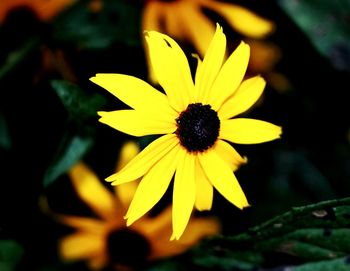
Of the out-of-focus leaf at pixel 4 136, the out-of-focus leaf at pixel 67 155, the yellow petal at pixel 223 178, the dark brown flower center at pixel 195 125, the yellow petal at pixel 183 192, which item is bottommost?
the out-of-focus leaf at pixel 4 136

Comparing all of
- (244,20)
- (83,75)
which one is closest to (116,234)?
(83,75)

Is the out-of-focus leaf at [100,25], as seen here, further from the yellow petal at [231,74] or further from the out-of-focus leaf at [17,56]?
the yellow petal at [231,74]

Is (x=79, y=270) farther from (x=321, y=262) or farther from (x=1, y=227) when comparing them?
(x=321, y=262)

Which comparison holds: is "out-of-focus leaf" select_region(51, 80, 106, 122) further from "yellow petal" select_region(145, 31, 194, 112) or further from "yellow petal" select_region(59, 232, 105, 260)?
"yellow petal" select_region(59, 232, 105, 260)

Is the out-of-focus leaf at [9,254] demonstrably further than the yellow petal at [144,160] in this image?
Yes

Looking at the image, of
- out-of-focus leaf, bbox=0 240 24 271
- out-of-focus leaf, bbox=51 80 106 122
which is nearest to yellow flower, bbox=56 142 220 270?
out-of-focus leaf, bbox=0 240 24 271

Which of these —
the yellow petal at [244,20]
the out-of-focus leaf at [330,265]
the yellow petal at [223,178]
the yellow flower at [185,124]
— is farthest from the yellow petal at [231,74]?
the yellow petal at [244,20]
